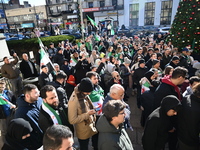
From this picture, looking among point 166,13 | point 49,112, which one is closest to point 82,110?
point 49,112

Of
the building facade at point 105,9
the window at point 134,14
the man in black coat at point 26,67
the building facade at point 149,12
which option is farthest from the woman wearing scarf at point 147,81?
the window at point 134,14

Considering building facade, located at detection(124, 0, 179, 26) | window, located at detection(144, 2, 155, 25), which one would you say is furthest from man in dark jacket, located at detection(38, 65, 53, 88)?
window, located at detection(144, 2, 155, 25)

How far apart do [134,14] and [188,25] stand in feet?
111

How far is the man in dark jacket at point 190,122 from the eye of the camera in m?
2.31

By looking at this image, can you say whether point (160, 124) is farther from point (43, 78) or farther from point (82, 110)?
point (43, 78)

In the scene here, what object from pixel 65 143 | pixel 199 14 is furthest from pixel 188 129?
pixel 199 14

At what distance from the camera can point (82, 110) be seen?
264 centimetres

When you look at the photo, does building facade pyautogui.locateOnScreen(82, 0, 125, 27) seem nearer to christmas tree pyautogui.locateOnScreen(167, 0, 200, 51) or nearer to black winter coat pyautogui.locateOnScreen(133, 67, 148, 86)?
christmas tree pyautogui.locateOnScreen(167, 0, 200, 51)

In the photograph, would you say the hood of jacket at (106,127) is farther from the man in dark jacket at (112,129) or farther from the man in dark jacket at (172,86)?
the man in dark jacket at (172,86)

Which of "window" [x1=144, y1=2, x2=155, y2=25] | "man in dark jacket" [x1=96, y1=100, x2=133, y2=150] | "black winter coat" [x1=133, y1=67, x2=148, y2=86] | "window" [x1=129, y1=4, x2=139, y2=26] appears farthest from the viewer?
"window" [x1=129, y1=4, x2=139, y2=26]

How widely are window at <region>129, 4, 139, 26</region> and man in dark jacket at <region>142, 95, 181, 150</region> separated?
40.4 metres

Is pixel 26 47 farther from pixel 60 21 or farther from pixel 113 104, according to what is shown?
pixel 60 21

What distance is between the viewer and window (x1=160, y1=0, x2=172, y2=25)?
35947mm

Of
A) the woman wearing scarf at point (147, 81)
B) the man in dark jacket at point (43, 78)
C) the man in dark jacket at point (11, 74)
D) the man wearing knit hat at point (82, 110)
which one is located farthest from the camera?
the man in dark jacket at point (11, 74)
